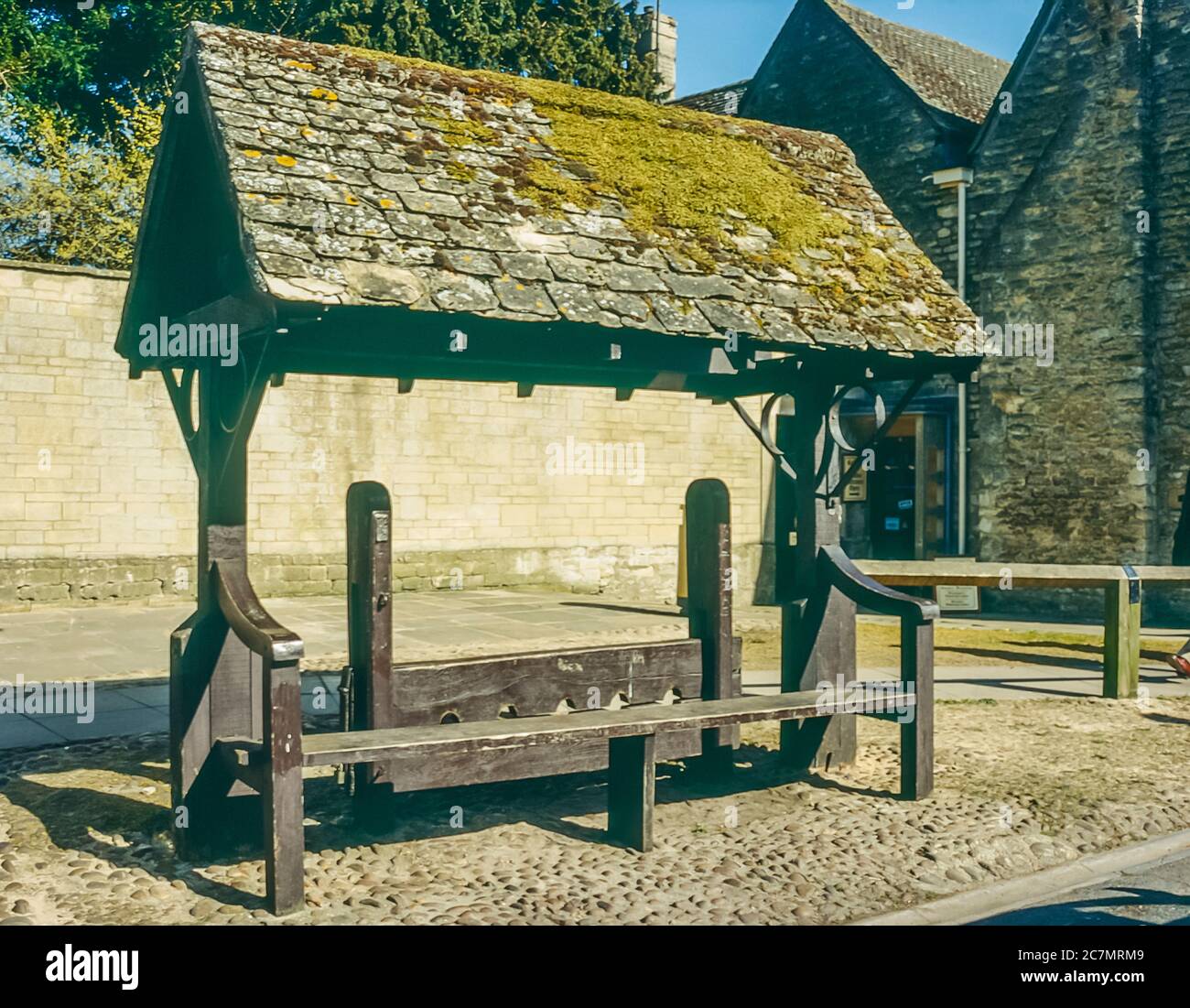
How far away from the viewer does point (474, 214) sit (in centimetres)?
595

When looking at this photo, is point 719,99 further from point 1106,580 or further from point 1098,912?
point 1098,912

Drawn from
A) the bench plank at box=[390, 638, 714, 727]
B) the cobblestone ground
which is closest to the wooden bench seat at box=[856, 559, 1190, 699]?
the cobblestone ground

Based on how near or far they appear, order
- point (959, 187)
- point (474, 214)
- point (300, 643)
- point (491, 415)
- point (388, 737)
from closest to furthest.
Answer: point (300, 643) < point (388, 737) < point (474, 214) < point (491, 415) < point (959, 187)

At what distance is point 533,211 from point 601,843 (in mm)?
3099

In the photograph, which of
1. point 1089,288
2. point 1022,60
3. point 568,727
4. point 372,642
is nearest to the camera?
point 568,727

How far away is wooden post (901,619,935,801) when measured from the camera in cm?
669

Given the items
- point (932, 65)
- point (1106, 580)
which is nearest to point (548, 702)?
point (1106, 580)

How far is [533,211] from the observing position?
6.16 m

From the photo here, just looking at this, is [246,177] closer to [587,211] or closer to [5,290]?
[587,211]

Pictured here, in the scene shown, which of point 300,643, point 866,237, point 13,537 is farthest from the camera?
point 13,537

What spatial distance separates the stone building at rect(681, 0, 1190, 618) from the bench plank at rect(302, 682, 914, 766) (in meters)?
11.8

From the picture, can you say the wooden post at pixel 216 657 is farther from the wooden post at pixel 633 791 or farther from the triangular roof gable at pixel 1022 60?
the triangular roof gable at pixel 1022 60
